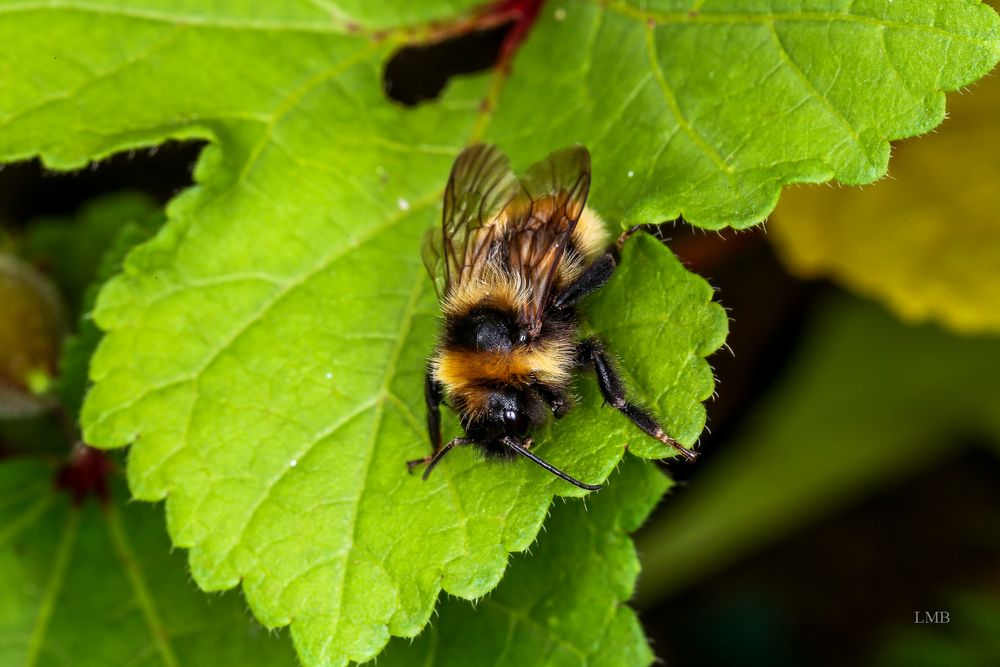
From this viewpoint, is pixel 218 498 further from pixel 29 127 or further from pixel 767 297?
pixel 767 297

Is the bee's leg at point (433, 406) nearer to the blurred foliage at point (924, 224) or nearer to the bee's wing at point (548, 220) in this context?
the bee's wing at point (548, 220)

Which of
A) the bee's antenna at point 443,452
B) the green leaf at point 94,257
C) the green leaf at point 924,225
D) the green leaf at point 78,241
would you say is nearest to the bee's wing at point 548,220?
the bee's antenna at point 443,452

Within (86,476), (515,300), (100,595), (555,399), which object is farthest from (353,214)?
(100,595)

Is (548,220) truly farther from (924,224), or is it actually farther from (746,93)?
(924,224)

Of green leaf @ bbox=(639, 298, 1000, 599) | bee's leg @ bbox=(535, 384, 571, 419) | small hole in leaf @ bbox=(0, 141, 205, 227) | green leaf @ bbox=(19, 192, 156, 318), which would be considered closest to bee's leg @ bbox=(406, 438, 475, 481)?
bee's leg @ bbox=(535, 384, 571, 419)

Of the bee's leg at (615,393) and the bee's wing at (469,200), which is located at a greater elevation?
the bee's wing at (469,200)
